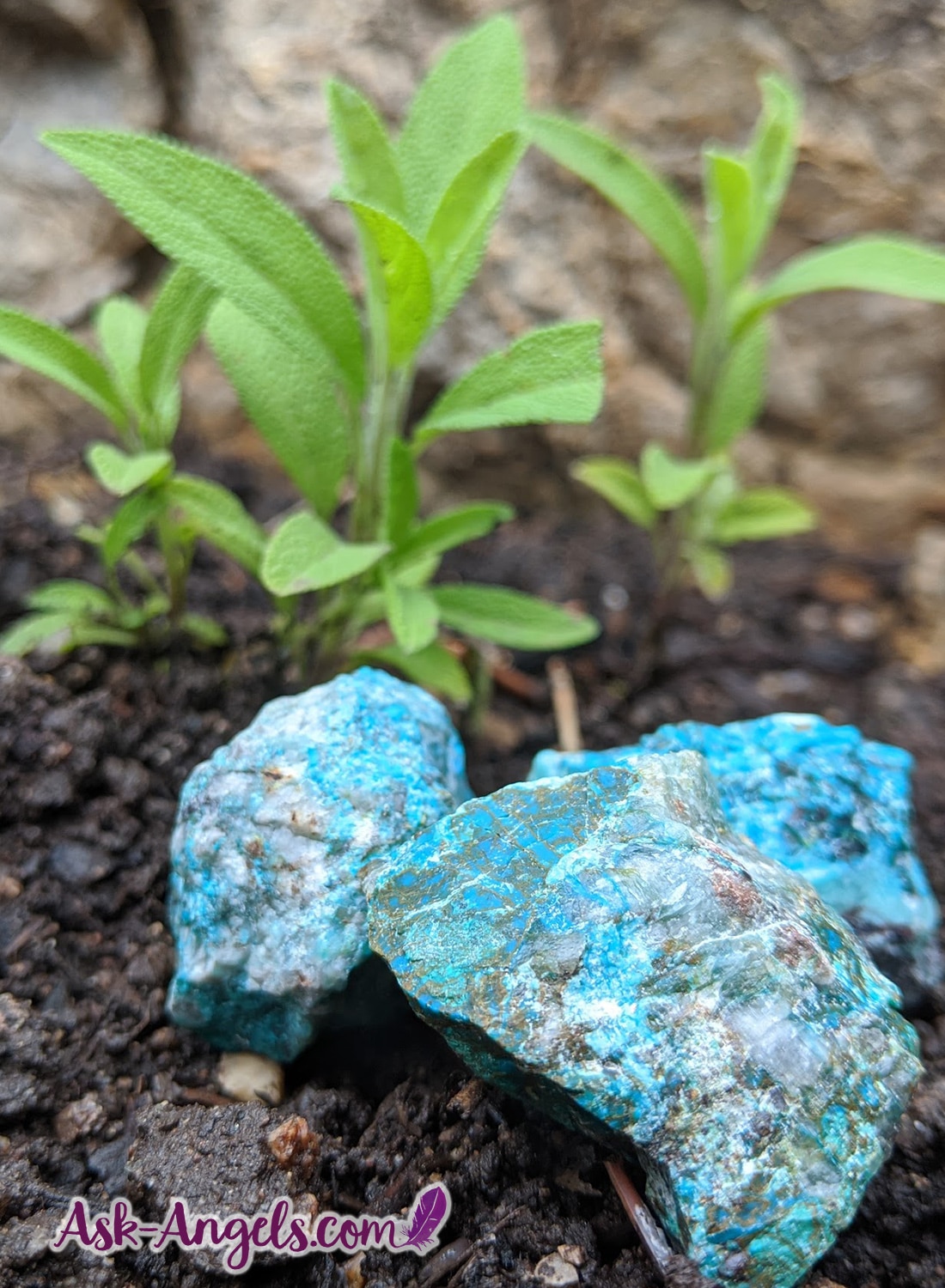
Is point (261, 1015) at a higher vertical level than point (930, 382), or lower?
lower

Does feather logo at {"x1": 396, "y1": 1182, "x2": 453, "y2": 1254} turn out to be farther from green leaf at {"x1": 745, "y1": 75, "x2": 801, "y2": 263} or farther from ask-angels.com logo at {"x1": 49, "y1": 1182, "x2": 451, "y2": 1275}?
green leaf at {"x1": 745, "y1": 75, "x2": 801, "y2": 263}

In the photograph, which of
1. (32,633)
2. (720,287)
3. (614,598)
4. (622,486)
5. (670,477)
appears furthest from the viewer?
(614,598)

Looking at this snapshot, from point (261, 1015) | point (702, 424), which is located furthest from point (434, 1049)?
point (702, 424)

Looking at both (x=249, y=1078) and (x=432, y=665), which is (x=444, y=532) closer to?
(x=432, y=665)

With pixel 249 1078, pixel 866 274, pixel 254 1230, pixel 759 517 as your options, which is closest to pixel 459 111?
pixel 866 274

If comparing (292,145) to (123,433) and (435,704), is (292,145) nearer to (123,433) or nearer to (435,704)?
(123,433)

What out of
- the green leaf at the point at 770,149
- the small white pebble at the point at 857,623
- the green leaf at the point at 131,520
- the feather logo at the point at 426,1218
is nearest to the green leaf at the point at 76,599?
the green leaf at the point at 131,520

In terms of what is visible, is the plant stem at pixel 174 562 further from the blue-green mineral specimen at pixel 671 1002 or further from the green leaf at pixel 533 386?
the blue-green mineral specimen at pixel 671 1002
